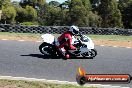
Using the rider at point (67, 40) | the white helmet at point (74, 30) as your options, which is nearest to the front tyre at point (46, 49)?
the rider at point (67, 40)

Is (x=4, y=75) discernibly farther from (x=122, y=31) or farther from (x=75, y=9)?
(x=75, y=9)

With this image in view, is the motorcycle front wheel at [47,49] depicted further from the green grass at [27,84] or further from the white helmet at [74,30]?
the green grass at [27,84]

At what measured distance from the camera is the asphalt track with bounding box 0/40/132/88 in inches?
448

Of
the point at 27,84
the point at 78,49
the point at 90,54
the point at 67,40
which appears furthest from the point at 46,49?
the point at 27,84

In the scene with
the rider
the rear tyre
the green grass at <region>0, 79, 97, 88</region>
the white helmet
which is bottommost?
the rear tyre

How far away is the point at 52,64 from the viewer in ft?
43.7

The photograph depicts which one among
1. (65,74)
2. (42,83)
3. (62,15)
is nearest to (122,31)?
(65,74)

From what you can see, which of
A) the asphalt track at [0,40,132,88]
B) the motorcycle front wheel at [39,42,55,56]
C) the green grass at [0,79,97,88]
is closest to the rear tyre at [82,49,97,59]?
the asphalt track at [0,40,132,88]

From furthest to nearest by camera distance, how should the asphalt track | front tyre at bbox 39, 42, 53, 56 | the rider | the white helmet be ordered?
1. front tyre at bbox 39, 42, 53, 56
2. the rider
3. the white helmet
4. the asphalt track

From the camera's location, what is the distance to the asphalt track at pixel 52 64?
11.4 m

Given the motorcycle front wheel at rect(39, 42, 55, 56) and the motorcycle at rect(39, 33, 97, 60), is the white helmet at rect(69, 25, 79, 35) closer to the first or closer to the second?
the motorcycle at rect(39, 33, 97, 60)

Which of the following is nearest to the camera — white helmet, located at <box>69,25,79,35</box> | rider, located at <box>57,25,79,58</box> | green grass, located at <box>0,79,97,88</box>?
green grass, located at <box>0,79,97,88</box>

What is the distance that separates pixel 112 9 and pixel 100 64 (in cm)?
4665

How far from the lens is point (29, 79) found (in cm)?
1023
